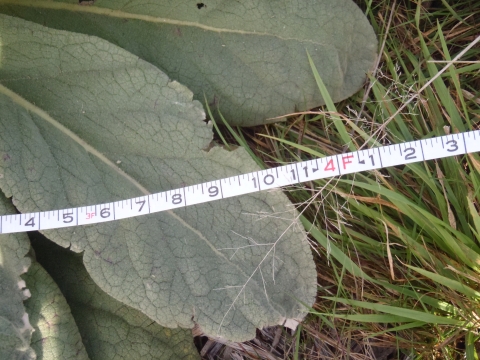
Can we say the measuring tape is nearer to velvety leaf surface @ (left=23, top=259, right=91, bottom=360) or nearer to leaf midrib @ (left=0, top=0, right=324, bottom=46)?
velvety leaf surface @ (left=23, top=259, right=91, bottom=360)

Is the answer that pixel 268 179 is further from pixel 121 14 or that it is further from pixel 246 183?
pixel 121 14

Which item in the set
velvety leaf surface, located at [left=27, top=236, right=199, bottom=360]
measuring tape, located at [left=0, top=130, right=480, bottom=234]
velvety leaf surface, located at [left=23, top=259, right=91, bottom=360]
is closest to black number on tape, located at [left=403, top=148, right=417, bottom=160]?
measuring tape, located at [left=0, top=130, right=480, bottom=234]

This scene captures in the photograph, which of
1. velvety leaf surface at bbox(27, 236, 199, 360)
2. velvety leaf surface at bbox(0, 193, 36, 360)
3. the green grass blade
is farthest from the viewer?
velvety leaf surface at bbox(27, 236, 199, 360)

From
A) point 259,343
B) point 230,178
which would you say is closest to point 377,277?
point 259,343

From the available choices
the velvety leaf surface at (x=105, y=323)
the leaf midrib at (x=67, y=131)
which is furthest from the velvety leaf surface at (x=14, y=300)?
the leaf midrib at (x=67, y=131)

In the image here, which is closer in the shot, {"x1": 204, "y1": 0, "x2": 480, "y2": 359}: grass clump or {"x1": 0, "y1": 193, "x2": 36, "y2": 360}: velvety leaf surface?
{"x1": 0, "y1": 193, "x2": 36, "y2": 360}: velvety leaf surface

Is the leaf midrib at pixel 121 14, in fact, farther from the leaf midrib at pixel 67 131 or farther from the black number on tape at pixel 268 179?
the black number on tape at pixel 268 179

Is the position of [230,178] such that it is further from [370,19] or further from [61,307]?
[370,19]
